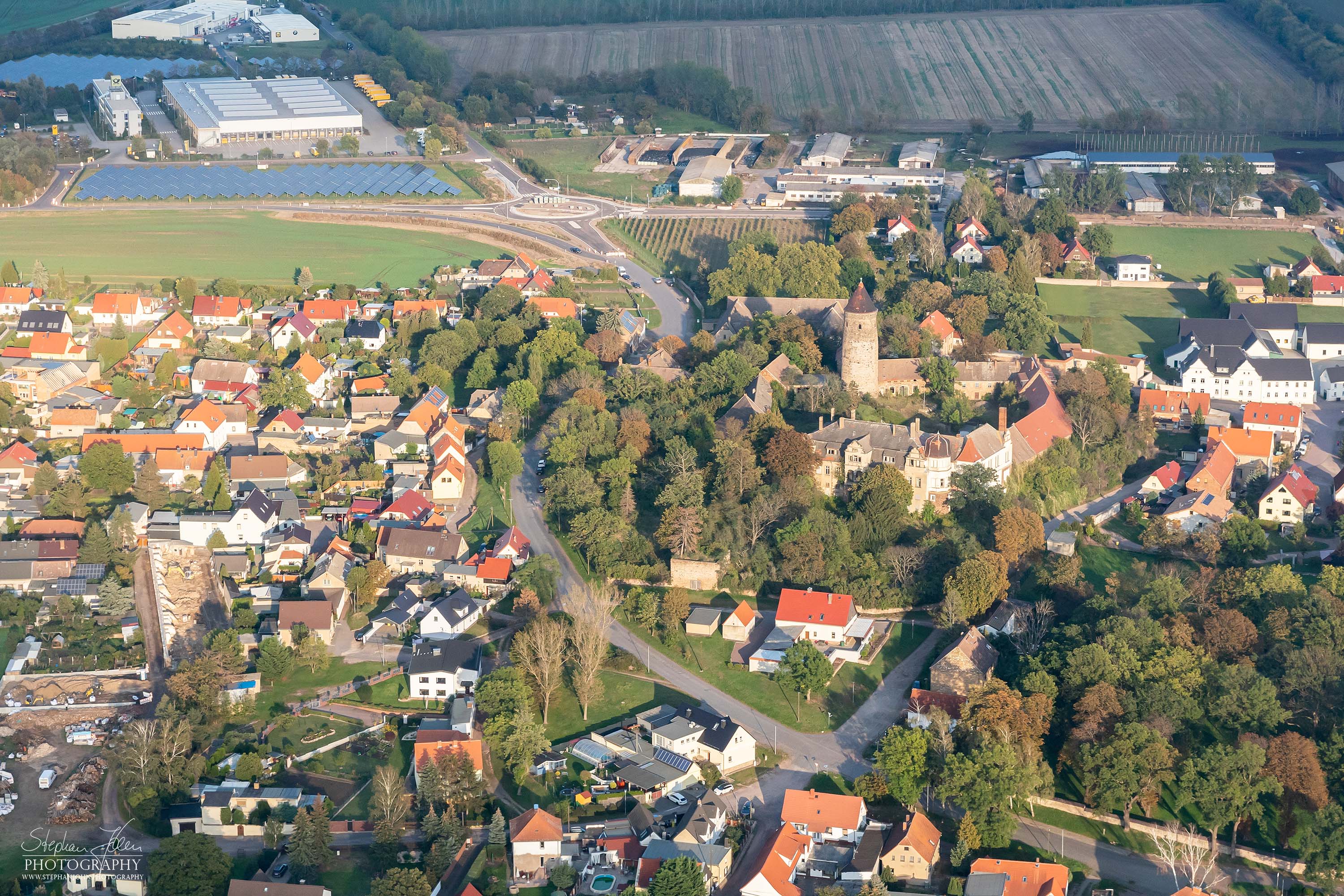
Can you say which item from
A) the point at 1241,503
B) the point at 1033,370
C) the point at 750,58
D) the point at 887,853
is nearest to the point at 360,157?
the point at 750,58

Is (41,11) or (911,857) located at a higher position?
(911,857)

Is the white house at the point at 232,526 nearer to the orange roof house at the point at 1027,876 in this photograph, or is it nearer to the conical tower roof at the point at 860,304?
the conical tower roof at the point at 860,304

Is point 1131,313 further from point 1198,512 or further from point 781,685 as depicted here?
point 781,685

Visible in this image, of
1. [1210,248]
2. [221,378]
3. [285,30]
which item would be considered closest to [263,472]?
[221,378]

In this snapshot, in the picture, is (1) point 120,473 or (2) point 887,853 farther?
(1) point 120,473

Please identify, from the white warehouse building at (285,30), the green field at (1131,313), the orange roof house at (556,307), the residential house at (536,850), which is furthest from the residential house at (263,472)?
the white warehouse building at (285,30)

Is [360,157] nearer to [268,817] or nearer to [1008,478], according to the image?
[1008,478]
